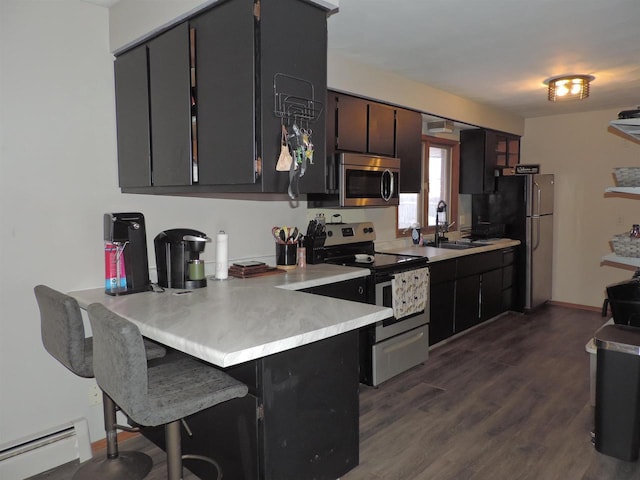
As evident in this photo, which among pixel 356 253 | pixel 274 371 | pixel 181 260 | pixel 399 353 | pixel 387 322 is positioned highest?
pixel 181 260

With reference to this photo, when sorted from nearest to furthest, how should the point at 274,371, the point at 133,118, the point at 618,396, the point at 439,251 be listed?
the point at 274,371 → the point at 618,396 → the point at 133,118 → the point at 439,251

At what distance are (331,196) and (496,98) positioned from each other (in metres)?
2.49

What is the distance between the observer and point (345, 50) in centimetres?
318

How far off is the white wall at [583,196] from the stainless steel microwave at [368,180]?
3162 millimetres

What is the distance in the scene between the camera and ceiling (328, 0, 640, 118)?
8.15 feet

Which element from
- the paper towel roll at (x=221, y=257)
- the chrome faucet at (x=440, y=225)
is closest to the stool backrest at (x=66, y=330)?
the paper towel roll at (x=221, y=257)

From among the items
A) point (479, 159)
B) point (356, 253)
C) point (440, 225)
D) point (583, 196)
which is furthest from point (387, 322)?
point (583, 196)

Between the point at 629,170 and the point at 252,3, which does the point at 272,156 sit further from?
the point at 629,170

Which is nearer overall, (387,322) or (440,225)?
(387,322)

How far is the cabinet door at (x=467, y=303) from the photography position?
14.2ft

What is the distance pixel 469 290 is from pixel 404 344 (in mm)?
1279

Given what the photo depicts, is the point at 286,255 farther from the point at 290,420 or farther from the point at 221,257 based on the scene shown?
the point at 290,420

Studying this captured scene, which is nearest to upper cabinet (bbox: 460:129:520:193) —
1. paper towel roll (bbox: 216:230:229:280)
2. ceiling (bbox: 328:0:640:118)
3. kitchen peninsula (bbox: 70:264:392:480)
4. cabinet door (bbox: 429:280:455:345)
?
ceiling (bbox: 328:0:640:118)

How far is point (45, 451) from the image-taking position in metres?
2.36
